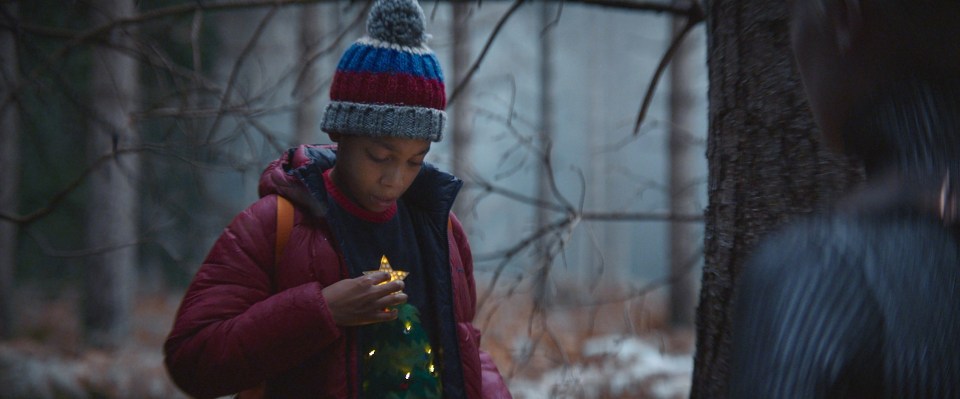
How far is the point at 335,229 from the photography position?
1.51 metres

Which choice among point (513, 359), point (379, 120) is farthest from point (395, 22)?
point (513, 359)

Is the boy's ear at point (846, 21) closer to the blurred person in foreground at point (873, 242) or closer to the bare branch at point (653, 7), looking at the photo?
the blurred person in foreground at point (873, 242)

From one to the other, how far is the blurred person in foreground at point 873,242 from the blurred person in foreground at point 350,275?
0.76 m

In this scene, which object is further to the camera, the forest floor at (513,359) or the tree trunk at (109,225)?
the tree trunk at (109,225)

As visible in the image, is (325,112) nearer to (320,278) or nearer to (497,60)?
(320,278)

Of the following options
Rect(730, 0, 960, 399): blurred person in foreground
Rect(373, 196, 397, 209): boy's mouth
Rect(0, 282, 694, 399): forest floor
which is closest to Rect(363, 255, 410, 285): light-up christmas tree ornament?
Rect(373, 196, 397, 209): boy's mouth

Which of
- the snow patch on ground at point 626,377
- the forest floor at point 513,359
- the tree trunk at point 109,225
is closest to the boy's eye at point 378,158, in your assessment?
the forest floor at point 513,359

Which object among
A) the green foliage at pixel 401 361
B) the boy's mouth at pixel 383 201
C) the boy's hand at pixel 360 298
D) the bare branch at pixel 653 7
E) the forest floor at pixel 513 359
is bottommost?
the forest floor at pixel 513 359

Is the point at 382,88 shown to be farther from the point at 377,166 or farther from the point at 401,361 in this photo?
the point at 401,361

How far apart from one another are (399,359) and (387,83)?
644 millimetres

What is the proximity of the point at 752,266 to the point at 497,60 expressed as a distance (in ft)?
63.9

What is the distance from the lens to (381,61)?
151 centimetres

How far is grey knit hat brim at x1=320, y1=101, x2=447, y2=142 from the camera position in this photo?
1488 millimetres

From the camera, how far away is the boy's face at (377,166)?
151 centimetres
